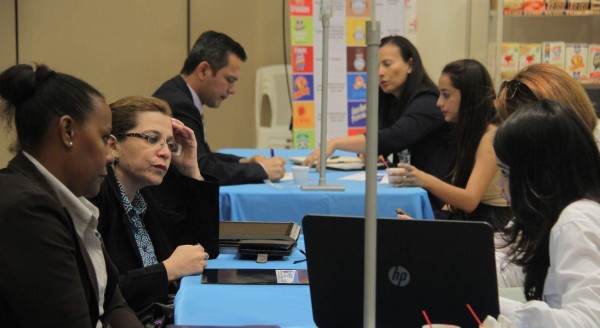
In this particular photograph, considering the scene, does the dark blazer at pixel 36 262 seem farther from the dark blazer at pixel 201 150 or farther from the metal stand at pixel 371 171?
the dark blazer at pixel 201 150

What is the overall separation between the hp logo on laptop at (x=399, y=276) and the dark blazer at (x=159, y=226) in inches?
31.4

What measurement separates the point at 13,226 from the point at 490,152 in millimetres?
2273

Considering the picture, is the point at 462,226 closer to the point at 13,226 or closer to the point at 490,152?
the point at 13,226

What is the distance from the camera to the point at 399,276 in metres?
1.52

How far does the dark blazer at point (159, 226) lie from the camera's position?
212 centimetres

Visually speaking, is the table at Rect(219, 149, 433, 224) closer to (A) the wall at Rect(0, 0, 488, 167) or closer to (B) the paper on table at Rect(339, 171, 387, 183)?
(B) the paper on table at Rect(339, 171, 387, 183)

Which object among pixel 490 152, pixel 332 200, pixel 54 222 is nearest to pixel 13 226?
pixel 54 222

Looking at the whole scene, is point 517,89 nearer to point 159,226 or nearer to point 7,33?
point 159,226

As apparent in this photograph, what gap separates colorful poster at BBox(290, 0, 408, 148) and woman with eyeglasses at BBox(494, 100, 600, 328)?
4.14 meters

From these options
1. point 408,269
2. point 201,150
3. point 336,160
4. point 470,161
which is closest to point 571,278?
point 408,269

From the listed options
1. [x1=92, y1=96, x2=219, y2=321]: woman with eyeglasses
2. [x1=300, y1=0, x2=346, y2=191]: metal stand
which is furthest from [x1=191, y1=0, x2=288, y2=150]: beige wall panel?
[x1=92, y1=96, x2=219, y2=321]: woman with eyeglasses

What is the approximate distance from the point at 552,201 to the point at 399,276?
39cm

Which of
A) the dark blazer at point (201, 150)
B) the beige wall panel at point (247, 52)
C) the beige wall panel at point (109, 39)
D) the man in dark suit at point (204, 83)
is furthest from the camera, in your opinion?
the beige wall panel at point (247, 52)

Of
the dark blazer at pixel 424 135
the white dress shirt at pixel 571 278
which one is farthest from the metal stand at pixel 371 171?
the dark blazer at pixel 424 135
